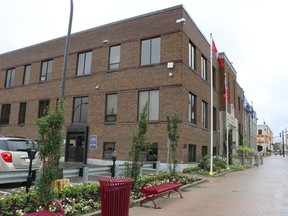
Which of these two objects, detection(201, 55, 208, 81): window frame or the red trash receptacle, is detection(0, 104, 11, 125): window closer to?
detection(201, 55, 208, 81): window frame

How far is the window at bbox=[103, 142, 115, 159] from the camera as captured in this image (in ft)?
65.5

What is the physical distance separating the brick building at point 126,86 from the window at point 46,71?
0.09 m

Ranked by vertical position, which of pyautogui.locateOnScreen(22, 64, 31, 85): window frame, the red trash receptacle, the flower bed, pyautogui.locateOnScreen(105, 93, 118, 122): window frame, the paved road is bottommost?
the paved road

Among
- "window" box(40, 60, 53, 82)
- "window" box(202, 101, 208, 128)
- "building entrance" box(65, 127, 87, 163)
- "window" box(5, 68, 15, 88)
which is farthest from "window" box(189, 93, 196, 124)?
"window" box(5, 68, 15, 88)

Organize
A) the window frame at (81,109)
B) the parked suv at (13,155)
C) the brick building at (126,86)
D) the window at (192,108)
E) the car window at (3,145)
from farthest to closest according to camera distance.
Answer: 1. the window frame at (81,109)
2. the window at (192,108)
3. the brick building at (126,86)
4. the car window at (3,145)
5. the parked suv at (13,155)

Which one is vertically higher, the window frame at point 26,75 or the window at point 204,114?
the window frame at point 26,75

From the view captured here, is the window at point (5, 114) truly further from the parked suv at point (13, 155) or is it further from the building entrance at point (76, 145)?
the parked suv at point (13, 155)

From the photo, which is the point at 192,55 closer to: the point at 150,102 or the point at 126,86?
the point at 150,102

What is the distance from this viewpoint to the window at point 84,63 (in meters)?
22.8

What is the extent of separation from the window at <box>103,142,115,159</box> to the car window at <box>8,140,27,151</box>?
33.4 ft

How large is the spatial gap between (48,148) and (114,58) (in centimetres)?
1589

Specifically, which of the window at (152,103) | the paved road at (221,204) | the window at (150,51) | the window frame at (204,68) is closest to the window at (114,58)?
the window at (150,51)

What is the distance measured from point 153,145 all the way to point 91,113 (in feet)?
19.6

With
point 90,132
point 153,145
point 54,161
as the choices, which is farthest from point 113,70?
point 54,161
